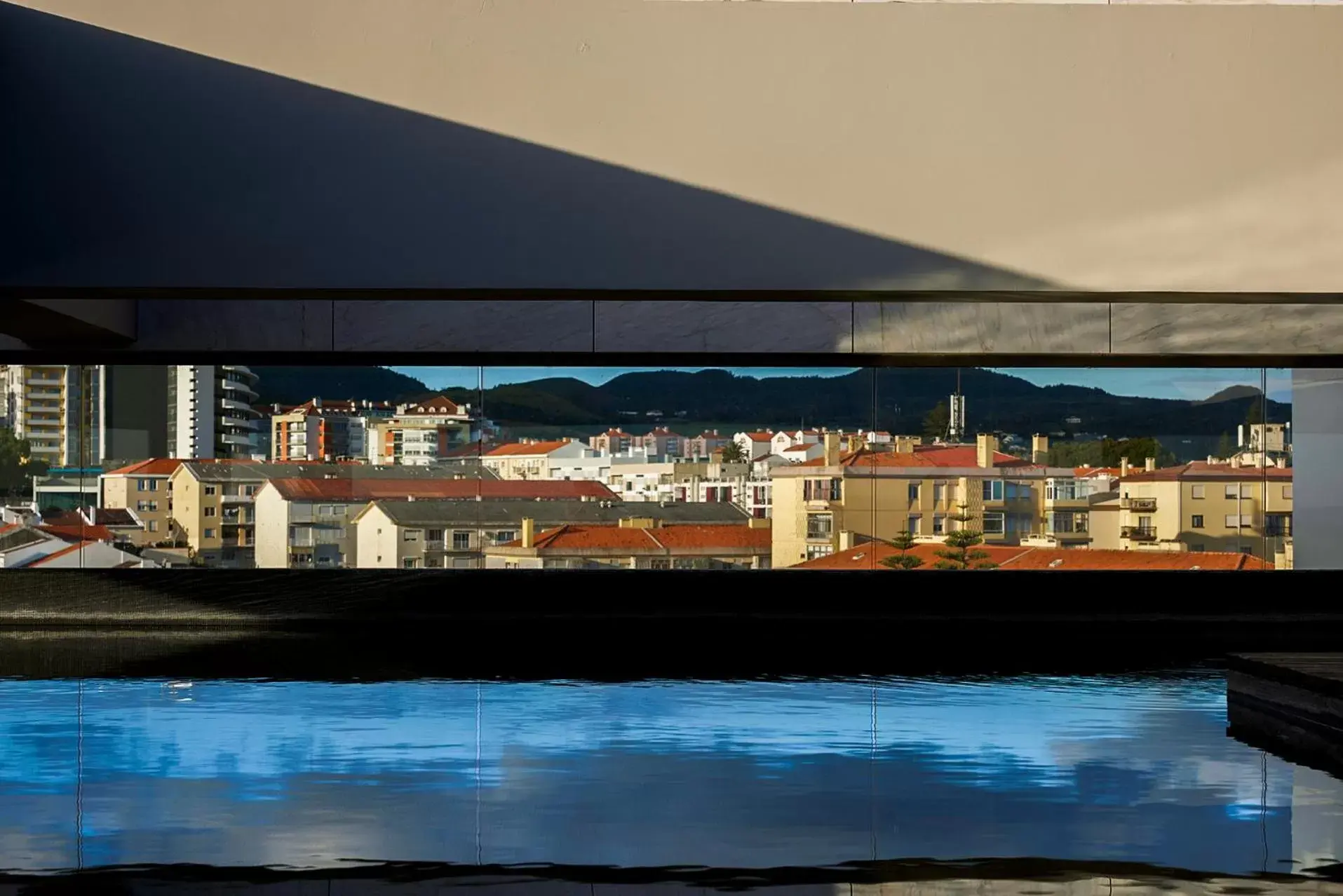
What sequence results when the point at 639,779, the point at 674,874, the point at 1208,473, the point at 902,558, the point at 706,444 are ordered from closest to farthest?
the point at 674,874, the point at 639,779, the point at 902,558, the point at 1208,473, the point at 706,444

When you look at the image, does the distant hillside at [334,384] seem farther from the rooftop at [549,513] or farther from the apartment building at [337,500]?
the rooftop at [549,513]

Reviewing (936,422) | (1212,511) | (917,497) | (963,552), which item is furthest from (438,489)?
(1212,511)

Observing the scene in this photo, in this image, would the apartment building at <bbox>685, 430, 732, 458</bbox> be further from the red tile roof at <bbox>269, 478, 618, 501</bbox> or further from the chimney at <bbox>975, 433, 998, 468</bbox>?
the chimney at <bbox>975, 433, 998, 468</bbox>

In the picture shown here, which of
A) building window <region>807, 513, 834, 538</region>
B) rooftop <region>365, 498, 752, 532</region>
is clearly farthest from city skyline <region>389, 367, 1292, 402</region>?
building window <region>807, 513, 834, 538</region>

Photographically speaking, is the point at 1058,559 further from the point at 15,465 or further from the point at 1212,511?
the point at 15,465

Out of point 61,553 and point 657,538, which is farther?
point 657,538

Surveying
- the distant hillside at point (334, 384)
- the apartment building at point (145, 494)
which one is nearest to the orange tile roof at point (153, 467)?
the apartment building at point (145, 494)
